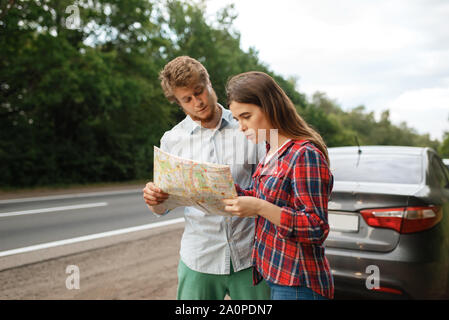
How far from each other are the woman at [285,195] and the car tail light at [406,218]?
1.41 meters

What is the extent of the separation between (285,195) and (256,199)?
146 millimetres

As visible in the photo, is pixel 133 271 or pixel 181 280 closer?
pixel 181 280

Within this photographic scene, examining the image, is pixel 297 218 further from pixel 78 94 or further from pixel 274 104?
pixel 78 94

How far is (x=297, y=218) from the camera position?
1330mm

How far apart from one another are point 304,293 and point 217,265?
1.62 ft

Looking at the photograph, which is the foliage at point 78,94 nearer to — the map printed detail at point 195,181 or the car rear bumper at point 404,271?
the car rear bumper at point 404,271

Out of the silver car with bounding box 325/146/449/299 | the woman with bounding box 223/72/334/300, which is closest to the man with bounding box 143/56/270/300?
the woman with bounding box 223/72/334/300

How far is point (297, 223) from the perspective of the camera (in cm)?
133

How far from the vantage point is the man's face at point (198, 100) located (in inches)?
71.8

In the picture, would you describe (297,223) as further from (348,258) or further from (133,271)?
(133,271)

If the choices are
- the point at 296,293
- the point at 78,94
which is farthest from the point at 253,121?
the point at 78,94

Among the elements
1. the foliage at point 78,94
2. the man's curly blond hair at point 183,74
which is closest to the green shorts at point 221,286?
the man's curly blond hair at point 183,74

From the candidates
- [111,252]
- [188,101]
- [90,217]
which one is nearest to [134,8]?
[90,217]

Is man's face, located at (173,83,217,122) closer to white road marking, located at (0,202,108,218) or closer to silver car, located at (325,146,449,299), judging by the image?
silver car, located at (325,146,449,299)
